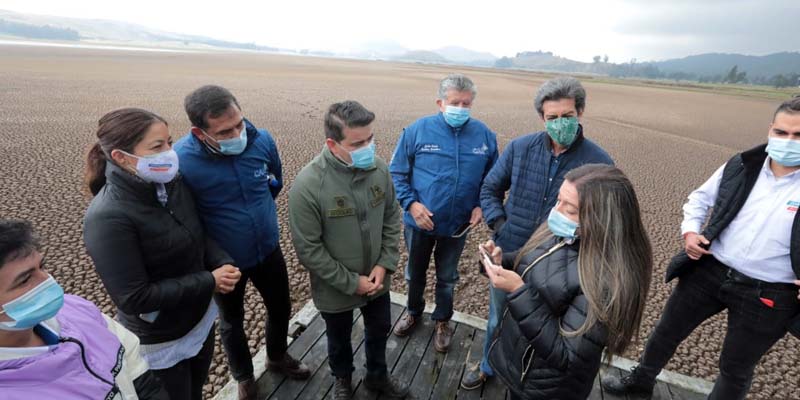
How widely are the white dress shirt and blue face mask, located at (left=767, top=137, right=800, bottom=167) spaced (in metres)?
0.08

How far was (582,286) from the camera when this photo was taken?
5.88ft

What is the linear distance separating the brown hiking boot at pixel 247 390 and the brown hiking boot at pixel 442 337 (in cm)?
158

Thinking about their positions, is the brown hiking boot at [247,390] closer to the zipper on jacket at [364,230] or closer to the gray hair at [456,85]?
the zipper on jacket at [364,230]

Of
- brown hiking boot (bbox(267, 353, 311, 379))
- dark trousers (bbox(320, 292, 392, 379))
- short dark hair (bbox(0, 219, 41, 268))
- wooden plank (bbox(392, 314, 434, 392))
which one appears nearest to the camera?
short dark hair (bbox(0, 219, 41, 268))

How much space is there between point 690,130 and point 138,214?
24.7 metres

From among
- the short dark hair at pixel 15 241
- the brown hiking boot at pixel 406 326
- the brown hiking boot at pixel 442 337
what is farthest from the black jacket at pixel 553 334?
the short dark hair at pixel 15 241

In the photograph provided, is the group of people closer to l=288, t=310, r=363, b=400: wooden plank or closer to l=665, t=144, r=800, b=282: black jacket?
l=665, t=144, r=800, b=282: black jacket

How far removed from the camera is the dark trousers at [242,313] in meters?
A: 2.85

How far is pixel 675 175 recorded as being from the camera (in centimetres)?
1159

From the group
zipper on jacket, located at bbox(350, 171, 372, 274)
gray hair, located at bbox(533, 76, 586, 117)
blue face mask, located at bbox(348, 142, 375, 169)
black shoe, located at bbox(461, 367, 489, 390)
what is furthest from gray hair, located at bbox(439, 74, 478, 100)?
black shoe, located at bbox(461, 367, 489, 390)

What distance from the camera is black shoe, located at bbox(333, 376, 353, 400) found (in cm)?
293

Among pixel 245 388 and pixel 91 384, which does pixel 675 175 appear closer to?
pixel 245 388

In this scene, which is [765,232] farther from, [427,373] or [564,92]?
[427,373]

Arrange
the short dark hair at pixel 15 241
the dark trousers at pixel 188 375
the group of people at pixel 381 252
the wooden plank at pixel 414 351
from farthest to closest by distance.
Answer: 1. the wooden plank at pixel 414 351
2. the dark trousers at pixel 188 375
3. the group of people at pixel 381 252
4. the short dark hair at pixel 15 241
